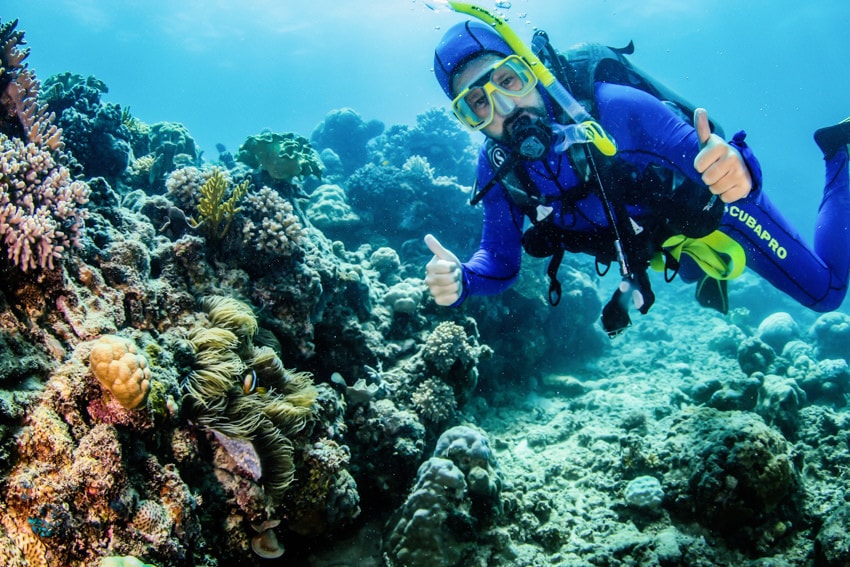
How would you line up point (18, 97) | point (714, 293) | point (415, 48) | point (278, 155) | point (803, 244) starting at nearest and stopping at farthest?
point (18, 97)
point (803, 244)
point (714, 293)
point (278, 155)
point (415, 48)

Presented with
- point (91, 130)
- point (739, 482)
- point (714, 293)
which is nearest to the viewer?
point (739, 482)

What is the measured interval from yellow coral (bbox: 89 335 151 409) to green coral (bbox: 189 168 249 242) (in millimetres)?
2486

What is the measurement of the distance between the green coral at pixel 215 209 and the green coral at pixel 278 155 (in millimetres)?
2277

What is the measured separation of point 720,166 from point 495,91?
84.5 inches

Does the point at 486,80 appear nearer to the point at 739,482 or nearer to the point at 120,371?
the point at 120,371

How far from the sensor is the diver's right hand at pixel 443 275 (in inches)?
136

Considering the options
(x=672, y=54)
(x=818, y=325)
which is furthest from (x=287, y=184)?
(x=672, y=54)

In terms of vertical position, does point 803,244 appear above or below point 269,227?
above

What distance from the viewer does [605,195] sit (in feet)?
11.6

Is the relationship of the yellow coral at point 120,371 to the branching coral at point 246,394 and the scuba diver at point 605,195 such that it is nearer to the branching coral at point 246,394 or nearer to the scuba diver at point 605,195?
the branching coral at point 246,394

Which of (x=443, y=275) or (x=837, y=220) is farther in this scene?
(x=837, y=220)

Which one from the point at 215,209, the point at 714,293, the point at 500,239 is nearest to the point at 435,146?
the point at 500,239

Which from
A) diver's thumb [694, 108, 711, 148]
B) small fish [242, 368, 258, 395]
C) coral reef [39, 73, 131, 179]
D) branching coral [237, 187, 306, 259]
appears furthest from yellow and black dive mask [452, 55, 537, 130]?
coral reef [39, 73, 131, 179]

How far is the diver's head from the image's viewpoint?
3822 mm
